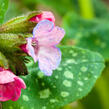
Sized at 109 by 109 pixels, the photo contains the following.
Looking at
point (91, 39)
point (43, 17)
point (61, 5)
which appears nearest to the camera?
point (43, 17)

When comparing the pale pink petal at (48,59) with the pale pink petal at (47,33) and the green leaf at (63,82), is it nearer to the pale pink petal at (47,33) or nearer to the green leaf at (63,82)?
the pale pink petal at (47,33)

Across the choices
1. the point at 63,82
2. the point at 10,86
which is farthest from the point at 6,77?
the point at 63,82

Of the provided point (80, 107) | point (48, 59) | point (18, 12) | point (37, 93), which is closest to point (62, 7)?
point (18, 12)

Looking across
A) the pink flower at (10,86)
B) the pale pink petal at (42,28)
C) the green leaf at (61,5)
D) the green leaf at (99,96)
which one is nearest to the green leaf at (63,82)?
the pink flower at (10,86)

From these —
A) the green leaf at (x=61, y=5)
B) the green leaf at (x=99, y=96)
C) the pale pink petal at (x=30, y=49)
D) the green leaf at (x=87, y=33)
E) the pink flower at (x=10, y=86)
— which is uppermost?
the pale pink petal at (x=30, y=49)

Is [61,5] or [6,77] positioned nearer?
[6,77]

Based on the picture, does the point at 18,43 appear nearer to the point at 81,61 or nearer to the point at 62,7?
the point at 81,61

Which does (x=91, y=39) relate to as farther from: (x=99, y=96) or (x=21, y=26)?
(x=21, y=26)
